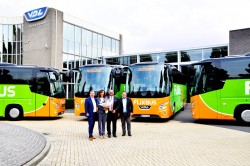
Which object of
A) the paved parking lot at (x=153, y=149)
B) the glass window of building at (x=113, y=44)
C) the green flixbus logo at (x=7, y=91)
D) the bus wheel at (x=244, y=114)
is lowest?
the paved parking lot at (x=153, y=149)

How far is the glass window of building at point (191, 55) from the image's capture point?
36844 mm

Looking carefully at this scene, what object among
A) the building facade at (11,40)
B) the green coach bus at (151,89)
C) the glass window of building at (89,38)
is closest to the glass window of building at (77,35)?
the glass window of building at (89,38)

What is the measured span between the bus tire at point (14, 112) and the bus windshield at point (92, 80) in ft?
12.7

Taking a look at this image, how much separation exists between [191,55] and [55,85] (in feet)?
73.5

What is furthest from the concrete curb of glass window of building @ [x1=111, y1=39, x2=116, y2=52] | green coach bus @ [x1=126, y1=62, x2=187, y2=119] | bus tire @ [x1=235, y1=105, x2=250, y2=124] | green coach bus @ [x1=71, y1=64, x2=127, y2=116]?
glass window of building @ [x1=111, y1=39, x2=116, y2=52]

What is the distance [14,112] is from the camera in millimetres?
18625

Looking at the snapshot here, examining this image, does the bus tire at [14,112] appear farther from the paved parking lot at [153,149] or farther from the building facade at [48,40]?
the building facade at [48,40]

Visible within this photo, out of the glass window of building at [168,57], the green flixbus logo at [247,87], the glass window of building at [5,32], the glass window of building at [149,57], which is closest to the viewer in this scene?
the green flixbus logo at [247,87]

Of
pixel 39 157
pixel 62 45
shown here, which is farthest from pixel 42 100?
pixel 62 45

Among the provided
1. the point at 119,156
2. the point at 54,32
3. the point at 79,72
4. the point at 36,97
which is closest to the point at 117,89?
the point at 79,72

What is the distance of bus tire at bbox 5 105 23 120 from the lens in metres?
18.6

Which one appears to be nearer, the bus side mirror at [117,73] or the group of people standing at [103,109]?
the group of people standing at [103,109]

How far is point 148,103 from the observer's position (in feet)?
54.6

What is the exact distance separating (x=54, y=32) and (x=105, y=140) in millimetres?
25518
